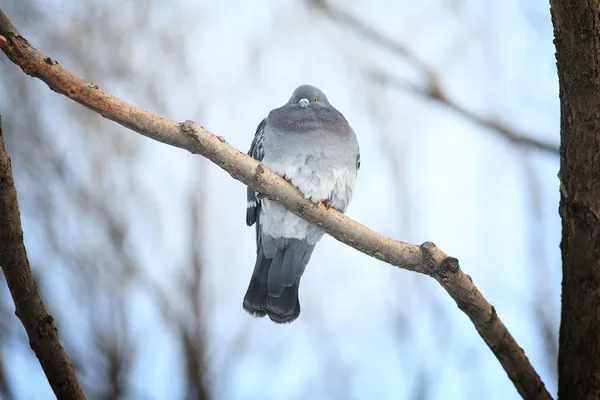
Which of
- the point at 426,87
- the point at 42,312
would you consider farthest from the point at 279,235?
the point at 42,312

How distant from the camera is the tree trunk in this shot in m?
2.82

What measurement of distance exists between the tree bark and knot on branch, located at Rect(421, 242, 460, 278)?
2.38 ft

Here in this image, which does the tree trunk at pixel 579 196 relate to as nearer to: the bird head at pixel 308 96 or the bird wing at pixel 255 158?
the bird head at pixel 308 96

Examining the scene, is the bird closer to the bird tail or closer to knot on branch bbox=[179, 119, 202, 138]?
the bird tail

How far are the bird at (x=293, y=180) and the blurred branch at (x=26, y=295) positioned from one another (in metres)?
1.43

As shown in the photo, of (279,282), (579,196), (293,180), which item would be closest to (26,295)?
(293,180)

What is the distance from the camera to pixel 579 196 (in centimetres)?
303

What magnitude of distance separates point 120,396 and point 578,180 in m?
3.69

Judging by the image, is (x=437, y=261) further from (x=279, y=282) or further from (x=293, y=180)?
(x=279, y=282)

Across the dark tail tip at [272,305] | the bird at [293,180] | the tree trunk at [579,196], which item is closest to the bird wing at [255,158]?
the bird at [293,180]

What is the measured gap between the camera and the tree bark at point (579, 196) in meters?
2.82

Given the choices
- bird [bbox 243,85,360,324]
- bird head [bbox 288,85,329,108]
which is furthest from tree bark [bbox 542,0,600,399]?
bird head [bbox 288,85,329,108]

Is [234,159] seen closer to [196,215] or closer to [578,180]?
[578,180]

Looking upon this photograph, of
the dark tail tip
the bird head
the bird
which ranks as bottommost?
the dark tail tip
